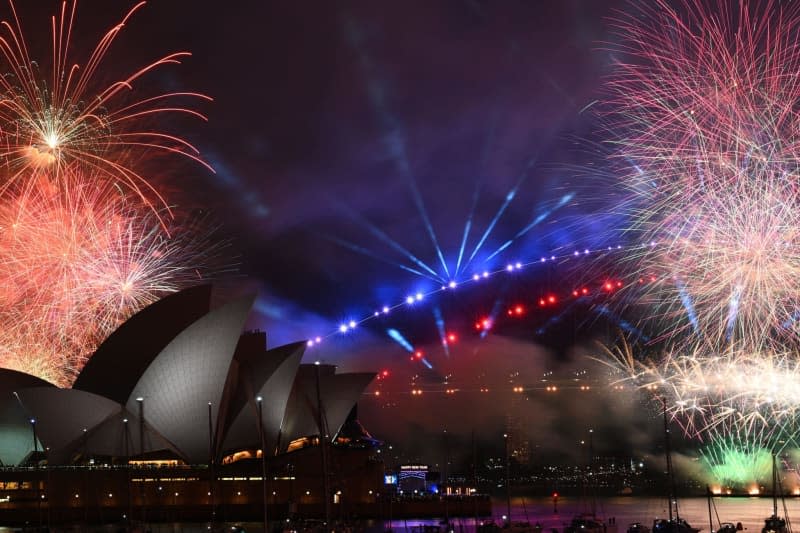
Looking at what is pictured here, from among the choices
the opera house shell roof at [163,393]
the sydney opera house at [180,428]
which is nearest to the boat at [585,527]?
the sydney opera house at [180,428]

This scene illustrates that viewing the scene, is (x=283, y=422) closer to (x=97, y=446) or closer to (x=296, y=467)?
(x=296, y=467)

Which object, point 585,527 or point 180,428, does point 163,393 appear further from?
point 585,527

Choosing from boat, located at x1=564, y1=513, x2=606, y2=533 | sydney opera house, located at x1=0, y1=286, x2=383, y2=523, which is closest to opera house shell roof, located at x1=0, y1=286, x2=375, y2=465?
sydney opera house, located at x1=0, y1=286, x2=383, y2=523

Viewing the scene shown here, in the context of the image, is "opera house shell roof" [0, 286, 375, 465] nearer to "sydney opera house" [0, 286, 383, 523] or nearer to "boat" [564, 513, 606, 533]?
"sydney opera house" [0, 286, 383, 523]

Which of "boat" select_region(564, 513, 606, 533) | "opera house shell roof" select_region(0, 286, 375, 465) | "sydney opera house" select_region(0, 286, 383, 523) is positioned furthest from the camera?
"sydney opera house" select_region(0, 286, 383, 523)

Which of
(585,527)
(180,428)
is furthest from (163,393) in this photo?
(585,527)

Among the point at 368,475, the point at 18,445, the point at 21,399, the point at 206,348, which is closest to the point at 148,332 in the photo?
the point at 206,348
